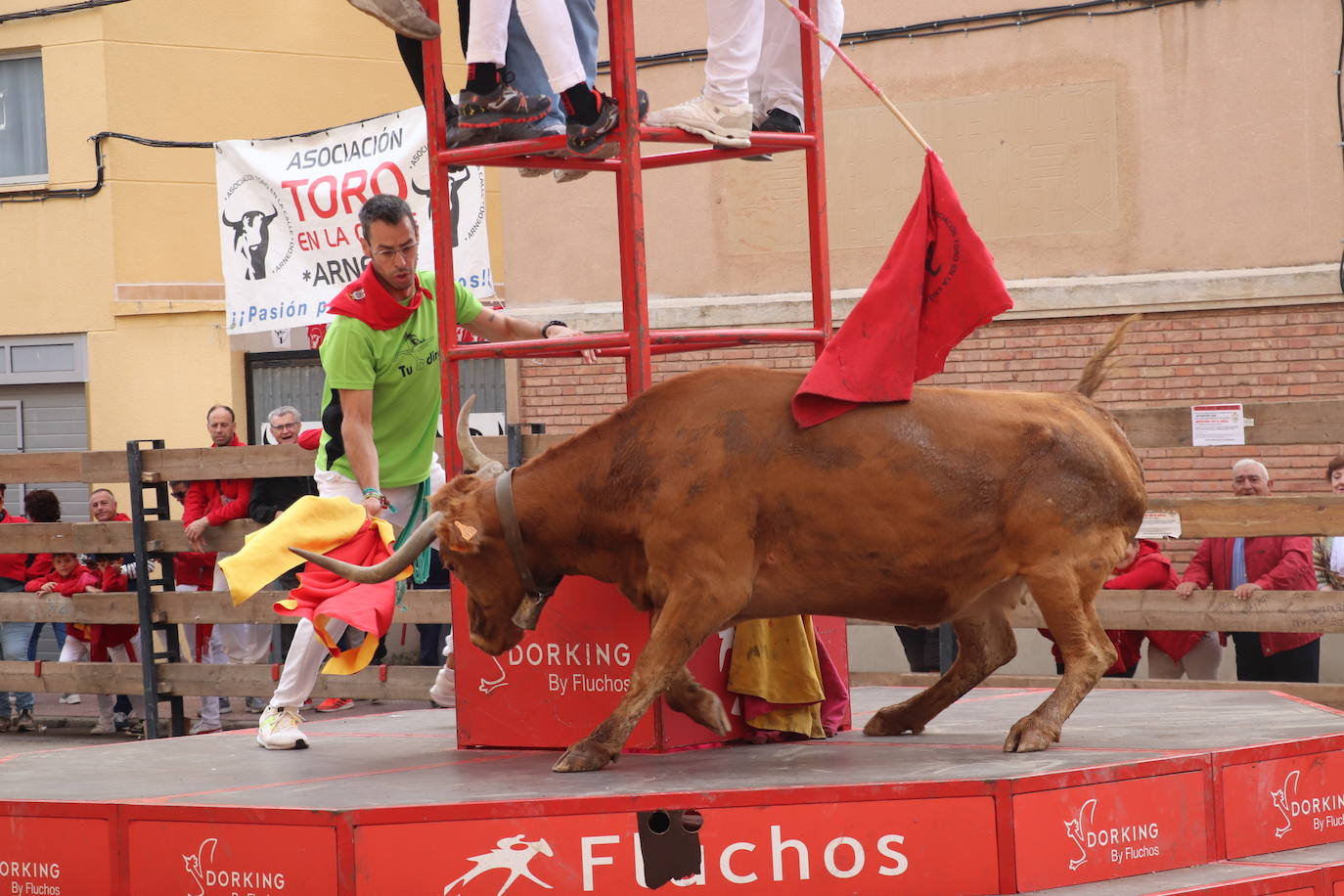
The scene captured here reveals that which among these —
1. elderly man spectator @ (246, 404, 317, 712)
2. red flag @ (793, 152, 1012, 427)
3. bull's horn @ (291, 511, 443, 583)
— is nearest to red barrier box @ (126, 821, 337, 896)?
bull's horn @ (291, 511, 443, 583)

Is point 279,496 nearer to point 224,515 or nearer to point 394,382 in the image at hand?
point 224,515

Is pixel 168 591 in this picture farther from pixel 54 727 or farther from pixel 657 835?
pixel 657 835

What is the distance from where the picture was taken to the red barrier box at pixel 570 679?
5.67m

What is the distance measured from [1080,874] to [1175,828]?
1.29 feet

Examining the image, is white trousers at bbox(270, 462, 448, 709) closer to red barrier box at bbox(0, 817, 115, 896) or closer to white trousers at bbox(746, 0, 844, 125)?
red barrier box at bbox(0, 817, 115, 896)

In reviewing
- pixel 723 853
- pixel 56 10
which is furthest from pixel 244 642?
pixel 56 10

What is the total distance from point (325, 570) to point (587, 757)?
147 centimetres

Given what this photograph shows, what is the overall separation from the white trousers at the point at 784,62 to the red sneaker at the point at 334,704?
6.20 metres

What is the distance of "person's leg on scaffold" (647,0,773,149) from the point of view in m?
5.70

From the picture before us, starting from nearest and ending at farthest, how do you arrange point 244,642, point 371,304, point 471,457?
point 471,457, point 371,304, point 244,642

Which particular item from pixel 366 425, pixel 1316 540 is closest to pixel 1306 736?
pixel 366 425

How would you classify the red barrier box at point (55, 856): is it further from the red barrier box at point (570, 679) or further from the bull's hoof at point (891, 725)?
the bull's hoof at point (891, 725)

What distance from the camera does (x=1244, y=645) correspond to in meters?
9.21

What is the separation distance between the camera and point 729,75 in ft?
18.8
